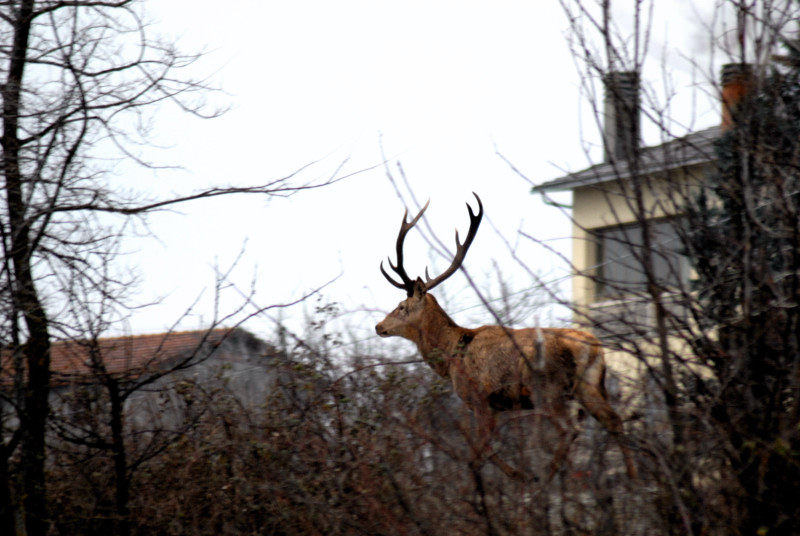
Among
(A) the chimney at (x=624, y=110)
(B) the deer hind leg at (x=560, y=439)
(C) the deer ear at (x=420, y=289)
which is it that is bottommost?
(B) the deer hind leg at (x=560, y=439)

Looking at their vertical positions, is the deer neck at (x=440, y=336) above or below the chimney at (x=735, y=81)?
below

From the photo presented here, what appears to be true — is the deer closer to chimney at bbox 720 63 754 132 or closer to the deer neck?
the deer neck

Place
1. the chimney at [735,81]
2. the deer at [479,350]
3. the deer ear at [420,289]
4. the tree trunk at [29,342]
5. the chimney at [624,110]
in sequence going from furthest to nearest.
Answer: the deer ear at [420,289]
the tree trunk at [29,342]
the deer at [479,350]
the chimney at [735,81]
the chimney at [624,110]

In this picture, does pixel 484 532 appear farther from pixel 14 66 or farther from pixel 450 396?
pixel 14 66

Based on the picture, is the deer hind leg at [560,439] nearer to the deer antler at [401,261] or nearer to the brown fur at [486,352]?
the brown fur at [486,352]

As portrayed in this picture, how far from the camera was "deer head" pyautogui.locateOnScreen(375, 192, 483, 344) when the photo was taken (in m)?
9.66

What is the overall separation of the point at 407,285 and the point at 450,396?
4.72ft

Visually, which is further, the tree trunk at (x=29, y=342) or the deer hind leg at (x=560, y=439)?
the tree trunk at (x=29, y=342)

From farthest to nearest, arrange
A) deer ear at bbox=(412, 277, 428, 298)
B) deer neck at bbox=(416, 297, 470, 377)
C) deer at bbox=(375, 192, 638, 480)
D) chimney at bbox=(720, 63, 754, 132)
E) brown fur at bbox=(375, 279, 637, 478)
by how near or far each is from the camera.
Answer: deer ear at bbox=(412, 277, 428, 298) < deer neck at bbox=(416, 297, 470, 377) < brown fur at bbox=(375, 279, 637, 478) < deer at bbox=(375, 192, 638, 480) < chimney at bbox=(720, 63, 754, 132)

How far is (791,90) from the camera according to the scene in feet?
17.3

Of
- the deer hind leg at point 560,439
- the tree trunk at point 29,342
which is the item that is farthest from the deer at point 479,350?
the tree trunk at point 29,342

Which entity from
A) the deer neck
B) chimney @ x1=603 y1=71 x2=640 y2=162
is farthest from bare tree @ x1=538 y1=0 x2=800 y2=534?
the deer neck

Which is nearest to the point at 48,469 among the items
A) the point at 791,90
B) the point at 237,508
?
the point at 237,508

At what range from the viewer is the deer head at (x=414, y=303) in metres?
9.66
